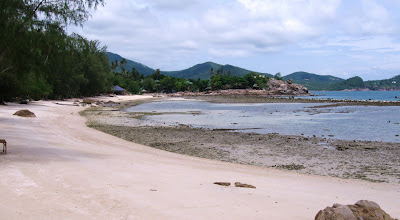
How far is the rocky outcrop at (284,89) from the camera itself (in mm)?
165525

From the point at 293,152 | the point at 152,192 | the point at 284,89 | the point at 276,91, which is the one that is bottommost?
the point at 293,152

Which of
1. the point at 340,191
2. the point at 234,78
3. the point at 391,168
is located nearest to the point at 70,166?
the point at 340,191

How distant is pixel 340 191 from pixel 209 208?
401 centimetres

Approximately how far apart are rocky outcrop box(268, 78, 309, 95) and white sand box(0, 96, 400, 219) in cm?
15614

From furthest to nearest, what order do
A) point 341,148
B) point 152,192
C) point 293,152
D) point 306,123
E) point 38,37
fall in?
point 306,123 → point 341,148 → point 293,152 → point 38,37 → point 152,192

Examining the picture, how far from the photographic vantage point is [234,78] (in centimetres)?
17188

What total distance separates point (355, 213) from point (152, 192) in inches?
146

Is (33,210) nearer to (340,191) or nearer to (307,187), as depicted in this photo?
(307,187)

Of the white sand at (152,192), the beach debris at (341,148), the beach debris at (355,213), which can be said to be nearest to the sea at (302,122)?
the beach debris at (341,148)

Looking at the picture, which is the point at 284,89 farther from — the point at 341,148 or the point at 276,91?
the point at 341,148

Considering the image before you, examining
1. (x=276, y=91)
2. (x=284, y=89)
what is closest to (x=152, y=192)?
(x=276, y=91)

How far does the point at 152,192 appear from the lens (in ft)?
21.3

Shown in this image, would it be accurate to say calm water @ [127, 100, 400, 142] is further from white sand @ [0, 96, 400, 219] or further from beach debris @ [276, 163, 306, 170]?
white sand @ [0, 96, 400, 219]

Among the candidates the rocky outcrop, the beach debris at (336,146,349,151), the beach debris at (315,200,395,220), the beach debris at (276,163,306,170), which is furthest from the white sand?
the rocky outcrop
